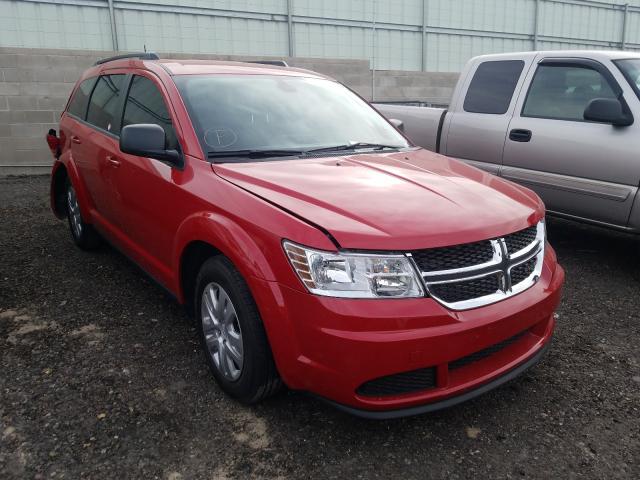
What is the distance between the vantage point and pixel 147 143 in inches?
116

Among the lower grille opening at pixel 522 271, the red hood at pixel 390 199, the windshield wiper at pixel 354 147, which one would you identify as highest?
the windshield wiper at pixel 354 147

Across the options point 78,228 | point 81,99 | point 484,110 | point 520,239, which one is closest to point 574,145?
point 484,110

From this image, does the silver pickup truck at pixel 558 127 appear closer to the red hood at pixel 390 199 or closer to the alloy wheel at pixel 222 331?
the red hood at pixel 390 199

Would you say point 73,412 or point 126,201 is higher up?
point 126,201

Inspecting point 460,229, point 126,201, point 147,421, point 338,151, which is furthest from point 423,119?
point 147,421

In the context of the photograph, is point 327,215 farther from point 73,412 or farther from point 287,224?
point 73,412

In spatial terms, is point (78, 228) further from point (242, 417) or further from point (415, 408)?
point (415, 408)

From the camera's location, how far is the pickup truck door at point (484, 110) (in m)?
5.25

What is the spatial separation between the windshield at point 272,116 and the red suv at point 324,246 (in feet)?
0.04

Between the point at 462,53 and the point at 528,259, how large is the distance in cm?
1447

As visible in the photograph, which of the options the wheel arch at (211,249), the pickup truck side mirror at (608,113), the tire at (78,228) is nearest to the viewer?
the wheel arch at (211,249)

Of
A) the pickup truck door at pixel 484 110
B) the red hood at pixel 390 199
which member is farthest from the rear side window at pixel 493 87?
the red hood at pixel 390 199

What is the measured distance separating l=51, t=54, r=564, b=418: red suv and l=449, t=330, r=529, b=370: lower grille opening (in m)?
0.01

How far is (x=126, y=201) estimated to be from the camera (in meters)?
3.67
